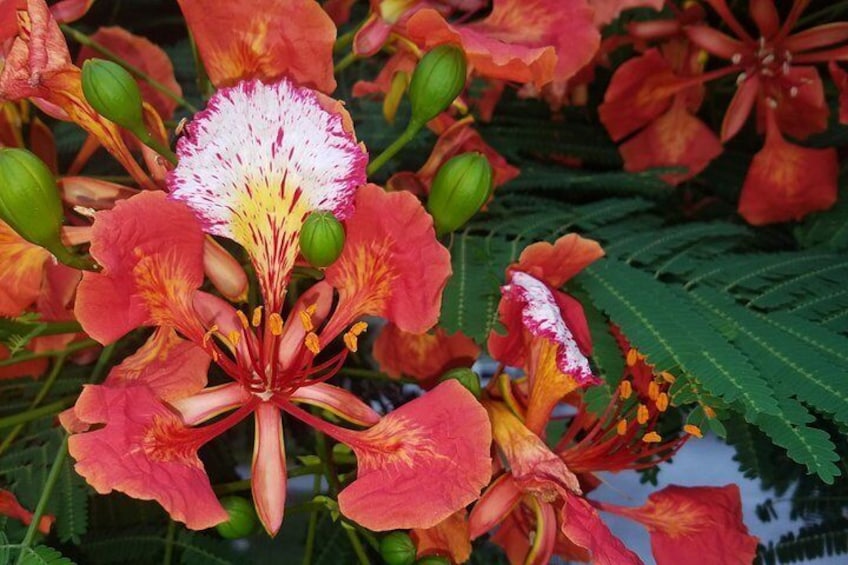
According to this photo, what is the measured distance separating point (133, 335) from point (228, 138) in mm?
298

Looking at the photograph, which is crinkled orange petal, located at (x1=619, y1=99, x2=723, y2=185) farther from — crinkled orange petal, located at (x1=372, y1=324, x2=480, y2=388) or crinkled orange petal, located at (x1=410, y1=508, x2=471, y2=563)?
crinkled orange petal, located at (x1=410, y1=508, x2=471, y2=563)

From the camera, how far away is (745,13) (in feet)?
4.01

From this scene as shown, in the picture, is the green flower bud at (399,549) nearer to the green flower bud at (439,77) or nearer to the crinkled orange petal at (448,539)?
the crinkled orange petal at (448,539)

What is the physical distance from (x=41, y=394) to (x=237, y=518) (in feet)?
0.82

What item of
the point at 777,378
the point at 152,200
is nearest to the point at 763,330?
the point at 777,378

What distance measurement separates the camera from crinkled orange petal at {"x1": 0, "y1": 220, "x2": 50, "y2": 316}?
775 millimetres

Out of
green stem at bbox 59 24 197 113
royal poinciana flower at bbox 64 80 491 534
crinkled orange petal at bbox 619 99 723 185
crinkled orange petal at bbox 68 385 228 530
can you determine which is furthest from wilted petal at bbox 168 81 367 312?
crinkled orange petal at bbox 619 99 723 185

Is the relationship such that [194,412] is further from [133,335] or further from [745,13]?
[745,13]

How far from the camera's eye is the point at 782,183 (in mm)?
1079

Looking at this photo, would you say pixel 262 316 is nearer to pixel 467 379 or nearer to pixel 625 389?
pixel 467 379

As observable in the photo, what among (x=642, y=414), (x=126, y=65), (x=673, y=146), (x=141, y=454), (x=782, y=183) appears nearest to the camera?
(x=141, y=454)

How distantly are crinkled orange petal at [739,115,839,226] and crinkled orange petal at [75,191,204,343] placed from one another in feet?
2.09

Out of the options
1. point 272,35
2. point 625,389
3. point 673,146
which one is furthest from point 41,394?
point 673,146

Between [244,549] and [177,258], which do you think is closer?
[177,258]
